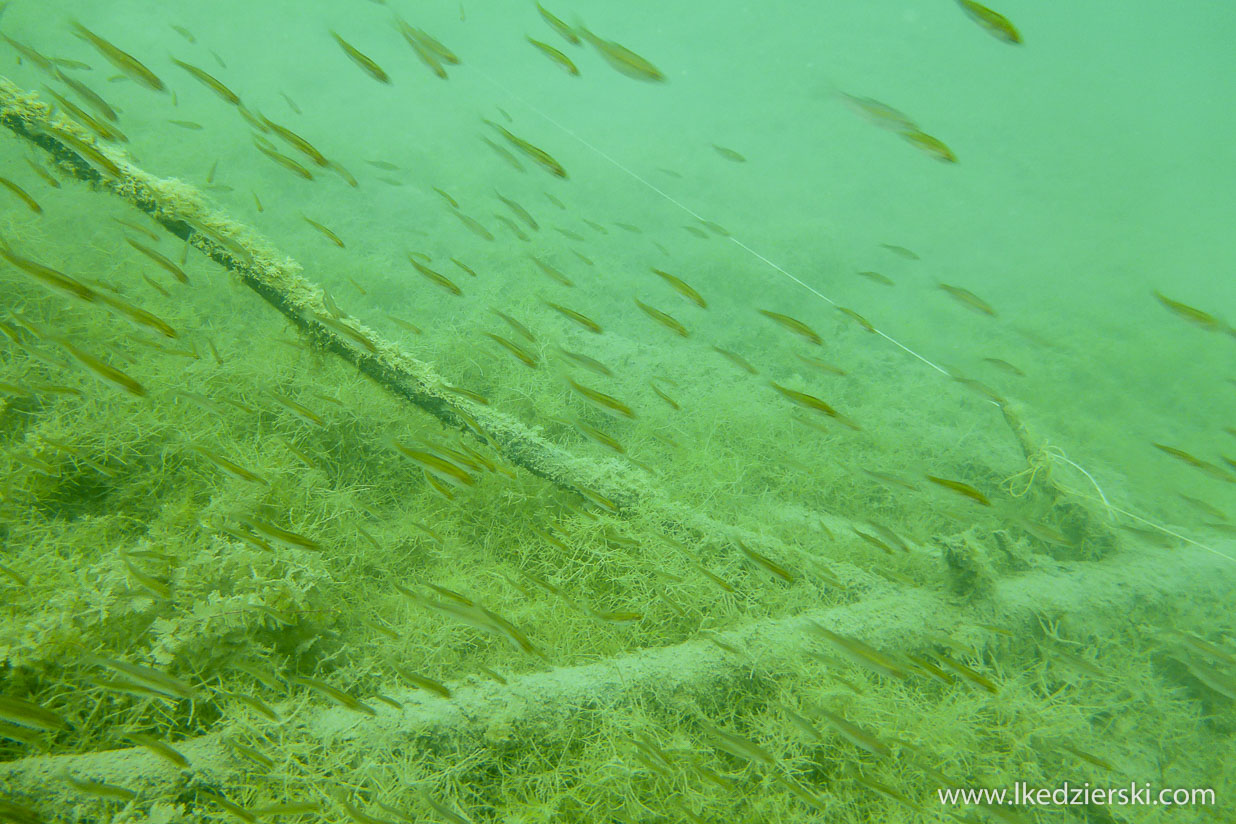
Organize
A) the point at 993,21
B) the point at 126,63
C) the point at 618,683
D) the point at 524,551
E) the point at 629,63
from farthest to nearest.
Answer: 1. the point at 524,551
2. the point at 629,63
3. the point at 126,63
4. the point at 993,21
5. the point at 618,683

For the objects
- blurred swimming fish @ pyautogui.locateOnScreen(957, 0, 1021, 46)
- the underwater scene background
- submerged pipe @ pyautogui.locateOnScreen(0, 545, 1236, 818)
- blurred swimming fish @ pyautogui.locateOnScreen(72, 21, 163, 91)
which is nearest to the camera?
submerged pipe @ pyautogui.locateOnScreen(0, 545, 1236, 818)

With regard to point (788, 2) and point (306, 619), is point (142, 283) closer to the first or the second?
point (306, 619)

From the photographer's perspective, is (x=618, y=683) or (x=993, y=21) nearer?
(x=618, y=683)

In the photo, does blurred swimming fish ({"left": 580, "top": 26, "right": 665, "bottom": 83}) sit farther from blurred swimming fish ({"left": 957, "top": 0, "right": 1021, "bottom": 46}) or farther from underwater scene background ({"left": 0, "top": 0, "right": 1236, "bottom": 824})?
blurred swimming fish ({"left": 957, "top": 0, "right": 1021, "bottom": 46})

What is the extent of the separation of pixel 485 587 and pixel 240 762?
55.7 inches

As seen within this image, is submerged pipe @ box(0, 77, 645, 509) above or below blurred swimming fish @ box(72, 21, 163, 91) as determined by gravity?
below

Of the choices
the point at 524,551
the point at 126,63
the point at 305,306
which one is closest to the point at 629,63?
the point at 305,306

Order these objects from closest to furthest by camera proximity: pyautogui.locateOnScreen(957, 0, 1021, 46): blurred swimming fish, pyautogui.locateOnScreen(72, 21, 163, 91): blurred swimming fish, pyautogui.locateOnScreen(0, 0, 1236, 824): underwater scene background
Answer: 1. pyautogui.locateOnScreen(0, 0, 1236, 824): underwater scene background
2. pyautogui.locateOnScreen(957, 0, 1021, 46): blurred swimming fish
3. pyautogui.locateOnScreen(72, 21, 163, 91): blurred swimming fish

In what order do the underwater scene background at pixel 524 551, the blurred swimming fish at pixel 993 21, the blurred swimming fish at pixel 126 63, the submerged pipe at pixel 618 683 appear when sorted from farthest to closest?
the blurred swimming fish at pixel 126 63
the blurred swimming fish at pixel 993 21
the underwater scene background at pixel 524 551
the submerged pipe at pixel 618 683

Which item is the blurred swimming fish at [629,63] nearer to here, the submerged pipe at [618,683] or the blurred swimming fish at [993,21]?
the blurred swimming fish at [993,21]

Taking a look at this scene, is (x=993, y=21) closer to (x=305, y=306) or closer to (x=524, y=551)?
(x=524, y=551)

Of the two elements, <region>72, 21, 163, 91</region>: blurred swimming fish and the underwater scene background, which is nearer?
the underwater scene background

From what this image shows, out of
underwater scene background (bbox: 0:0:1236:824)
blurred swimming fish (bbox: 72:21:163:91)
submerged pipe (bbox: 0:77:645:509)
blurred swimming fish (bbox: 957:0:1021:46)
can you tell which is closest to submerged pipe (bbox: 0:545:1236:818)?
underwater scene background (bbox: 0:0:1236:824)

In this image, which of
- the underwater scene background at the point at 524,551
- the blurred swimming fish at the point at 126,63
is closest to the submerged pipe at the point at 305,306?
the underwater scene background at the point at 524,551
